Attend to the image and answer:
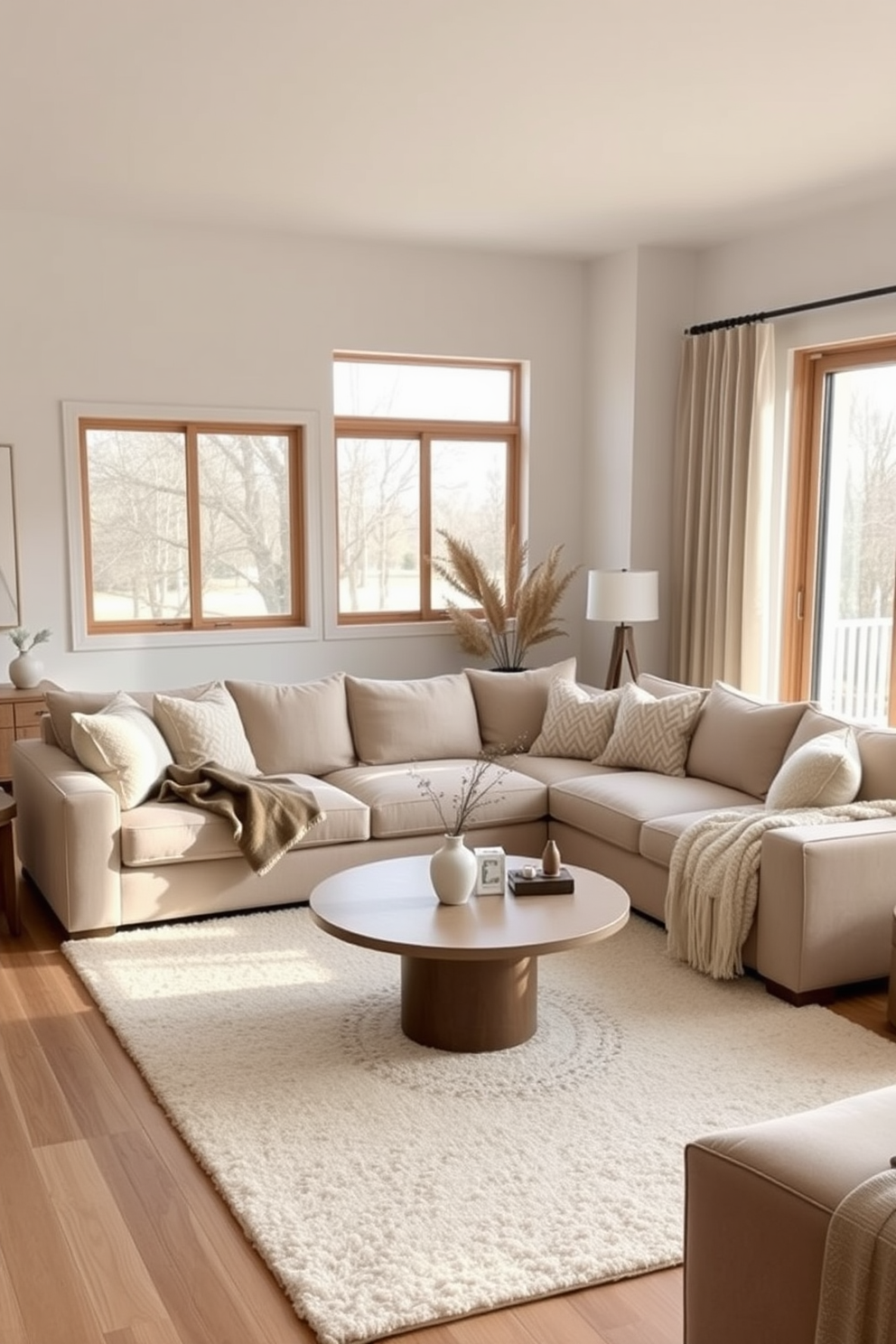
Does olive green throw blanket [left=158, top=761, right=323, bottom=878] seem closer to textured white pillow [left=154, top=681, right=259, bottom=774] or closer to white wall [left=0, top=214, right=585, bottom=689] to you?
textured white pillow [left=154, top=681, right=259, bottom=774]

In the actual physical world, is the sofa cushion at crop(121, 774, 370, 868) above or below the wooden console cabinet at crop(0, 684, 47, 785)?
below

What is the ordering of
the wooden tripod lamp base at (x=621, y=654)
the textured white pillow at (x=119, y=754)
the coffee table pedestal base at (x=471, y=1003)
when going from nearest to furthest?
1. the coffee table pedestal base at (x=471, y=1003)
2. the textured white pillow at (x=119, y=754)
3. the wooden tripod lamp base at (x=621, y=654)

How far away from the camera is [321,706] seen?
532 cm

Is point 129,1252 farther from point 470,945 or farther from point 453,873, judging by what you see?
point 453,873

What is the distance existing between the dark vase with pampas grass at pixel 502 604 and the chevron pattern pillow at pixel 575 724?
1.19 m

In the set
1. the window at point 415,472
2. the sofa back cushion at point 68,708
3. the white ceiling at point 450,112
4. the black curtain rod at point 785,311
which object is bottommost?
the sofa back cushion at point 68,708

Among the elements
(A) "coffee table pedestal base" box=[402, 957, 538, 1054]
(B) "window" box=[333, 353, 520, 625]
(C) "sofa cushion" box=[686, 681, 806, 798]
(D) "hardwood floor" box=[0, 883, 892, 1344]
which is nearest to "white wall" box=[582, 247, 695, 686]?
(B) "window" box=[333, 353, 520, 625]

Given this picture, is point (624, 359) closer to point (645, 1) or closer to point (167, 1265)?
point (645, 1)

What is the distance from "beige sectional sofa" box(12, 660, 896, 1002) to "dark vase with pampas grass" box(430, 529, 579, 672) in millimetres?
1070

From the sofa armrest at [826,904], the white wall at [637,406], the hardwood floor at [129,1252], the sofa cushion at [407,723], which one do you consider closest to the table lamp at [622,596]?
the white wall at [637,406]

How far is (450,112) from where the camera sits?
4395mm

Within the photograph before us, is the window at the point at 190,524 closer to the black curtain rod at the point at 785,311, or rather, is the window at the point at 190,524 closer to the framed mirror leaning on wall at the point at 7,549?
the framed mirror leaning on wall at the point at 7,549

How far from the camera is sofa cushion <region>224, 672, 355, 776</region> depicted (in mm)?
5172

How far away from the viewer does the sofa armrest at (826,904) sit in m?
3.74
